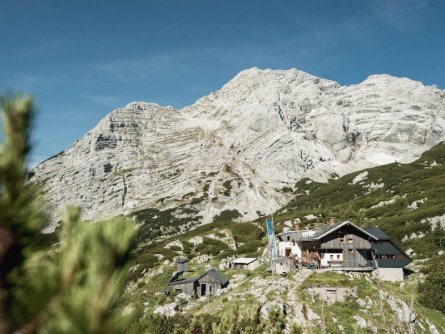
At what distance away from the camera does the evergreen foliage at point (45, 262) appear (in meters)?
2.28

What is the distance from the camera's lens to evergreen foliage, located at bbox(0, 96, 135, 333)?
89.9 inches

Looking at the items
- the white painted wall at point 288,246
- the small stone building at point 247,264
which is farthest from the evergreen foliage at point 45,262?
the small stone building at point 247,264

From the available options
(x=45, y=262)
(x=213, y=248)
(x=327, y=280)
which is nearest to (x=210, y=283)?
(x=327, y=280)

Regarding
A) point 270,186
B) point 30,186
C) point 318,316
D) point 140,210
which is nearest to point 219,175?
point 270,186

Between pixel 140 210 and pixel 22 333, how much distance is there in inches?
7054

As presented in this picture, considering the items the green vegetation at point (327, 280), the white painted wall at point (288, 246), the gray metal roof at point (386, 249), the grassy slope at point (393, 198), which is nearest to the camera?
the green vegetation at point (327, 280)

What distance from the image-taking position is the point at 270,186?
185 m

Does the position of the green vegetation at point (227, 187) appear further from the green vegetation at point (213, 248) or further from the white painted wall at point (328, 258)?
the white painted wall at point (328, 258)

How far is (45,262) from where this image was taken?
2.69 m

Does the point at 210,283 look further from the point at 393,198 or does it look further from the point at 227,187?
the point at 227,187

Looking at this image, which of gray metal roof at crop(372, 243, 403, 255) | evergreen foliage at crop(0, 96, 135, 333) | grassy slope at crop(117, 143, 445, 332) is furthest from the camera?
gray metal roof at crop(372, 243, 403, 255)

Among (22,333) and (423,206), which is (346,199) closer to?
(423,206)

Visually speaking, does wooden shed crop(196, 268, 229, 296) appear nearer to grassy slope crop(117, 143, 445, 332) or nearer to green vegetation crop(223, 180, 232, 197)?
grassy slope crop(117, 143, 445, 332)

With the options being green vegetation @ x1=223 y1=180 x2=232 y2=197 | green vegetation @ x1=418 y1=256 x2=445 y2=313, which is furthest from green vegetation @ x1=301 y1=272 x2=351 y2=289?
green vegetation @ x1=223 y1=180 x2=232 y2=197
